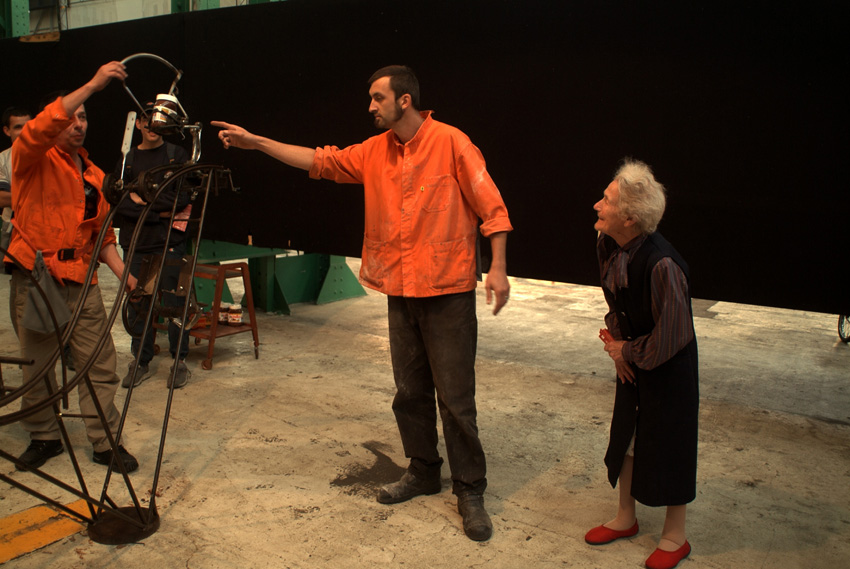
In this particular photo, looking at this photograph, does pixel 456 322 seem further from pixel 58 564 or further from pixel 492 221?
pixel 58 564

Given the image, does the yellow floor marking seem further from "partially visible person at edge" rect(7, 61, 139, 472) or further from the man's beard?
the man's beard

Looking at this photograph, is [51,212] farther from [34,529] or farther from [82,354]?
[34,529]

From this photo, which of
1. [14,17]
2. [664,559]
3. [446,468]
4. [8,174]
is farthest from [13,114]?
[14,17]

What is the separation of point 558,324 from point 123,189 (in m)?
4.47

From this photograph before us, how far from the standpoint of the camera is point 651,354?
7.82 ft

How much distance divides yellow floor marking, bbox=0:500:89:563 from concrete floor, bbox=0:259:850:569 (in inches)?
2.4

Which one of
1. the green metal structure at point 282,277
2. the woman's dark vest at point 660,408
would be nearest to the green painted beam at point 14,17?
the green metal structure at point 282,277

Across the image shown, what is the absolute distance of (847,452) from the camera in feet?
12.0

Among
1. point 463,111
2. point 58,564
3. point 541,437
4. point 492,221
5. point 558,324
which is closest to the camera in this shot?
point 58,564

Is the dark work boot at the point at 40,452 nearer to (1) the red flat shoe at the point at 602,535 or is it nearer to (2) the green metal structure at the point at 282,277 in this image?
(1) the red flat shoe at the point at 602,535

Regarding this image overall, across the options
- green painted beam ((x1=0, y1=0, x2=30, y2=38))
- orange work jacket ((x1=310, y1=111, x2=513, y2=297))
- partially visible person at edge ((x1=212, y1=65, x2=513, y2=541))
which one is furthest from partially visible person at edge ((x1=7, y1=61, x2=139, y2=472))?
green painted beam ((x1=0, y1=0, x2=30, y2=38))

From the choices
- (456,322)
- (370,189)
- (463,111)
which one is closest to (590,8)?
(463,111)

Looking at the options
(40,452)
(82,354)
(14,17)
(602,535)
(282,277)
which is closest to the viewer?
(602,535)

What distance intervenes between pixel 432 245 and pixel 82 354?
163 centimetres
